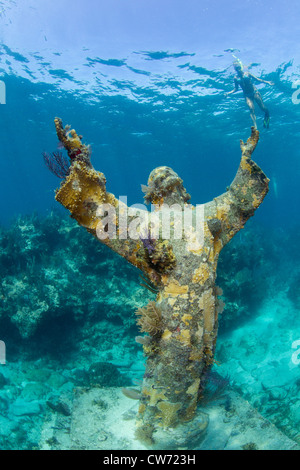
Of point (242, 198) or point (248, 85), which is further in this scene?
point (248, 85)

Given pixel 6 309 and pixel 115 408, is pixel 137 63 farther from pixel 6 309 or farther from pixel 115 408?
pixel 115 408

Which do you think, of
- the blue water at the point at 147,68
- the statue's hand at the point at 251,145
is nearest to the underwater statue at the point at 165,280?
the statue's hand at the point at 251,145

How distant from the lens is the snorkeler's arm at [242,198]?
4188 mm

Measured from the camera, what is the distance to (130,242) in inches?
157

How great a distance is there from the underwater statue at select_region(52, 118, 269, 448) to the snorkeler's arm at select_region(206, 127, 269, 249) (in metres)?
0.24

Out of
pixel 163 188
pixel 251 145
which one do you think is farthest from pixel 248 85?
pixel 163 188

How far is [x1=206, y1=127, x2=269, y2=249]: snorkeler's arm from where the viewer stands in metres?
4.19

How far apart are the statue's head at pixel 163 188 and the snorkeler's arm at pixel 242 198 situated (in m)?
0.62

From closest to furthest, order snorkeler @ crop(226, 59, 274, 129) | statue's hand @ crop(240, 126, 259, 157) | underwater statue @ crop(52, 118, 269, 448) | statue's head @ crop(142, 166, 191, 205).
Answer: underwater statue @ crop(52, 118, 269, 448)
statue's hand @ crop(240, 126, 259, 157)
statue's head @ crop(142, 166, 191, 205)
snorkeler @ crop(226, 59, 274, 129)

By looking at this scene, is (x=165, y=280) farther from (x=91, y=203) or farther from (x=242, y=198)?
(x=242, y=198)

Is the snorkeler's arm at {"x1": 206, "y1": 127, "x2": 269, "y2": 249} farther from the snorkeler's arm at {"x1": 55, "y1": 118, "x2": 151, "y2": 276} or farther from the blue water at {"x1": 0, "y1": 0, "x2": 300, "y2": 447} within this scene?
the blue water at {"x1": 0, "y1": 0, "x2": 300, "y2": 447}

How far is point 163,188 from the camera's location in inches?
173

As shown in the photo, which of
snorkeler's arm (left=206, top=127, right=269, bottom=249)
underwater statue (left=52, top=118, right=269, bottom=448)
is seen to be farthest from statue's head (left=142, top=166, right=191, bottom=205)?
snorkeler's arm (left=206, top=127, right=269, bottom=249)

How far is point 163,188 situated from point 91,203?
1314mm
